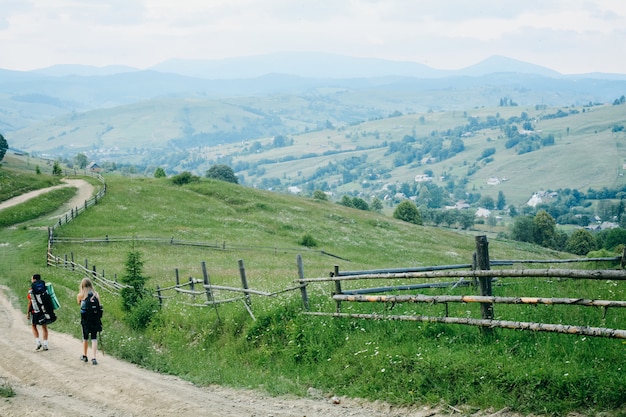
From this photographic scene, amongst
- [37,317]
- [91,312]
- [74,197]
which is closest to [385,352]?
[91,312]

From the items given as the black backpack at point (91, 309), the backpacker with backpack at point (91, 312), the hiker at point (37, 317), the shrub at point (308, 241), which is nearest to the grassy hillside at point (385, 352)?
the backpacker with backpack at point (91, 312)

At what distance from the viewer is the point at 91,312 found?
17.5 meters

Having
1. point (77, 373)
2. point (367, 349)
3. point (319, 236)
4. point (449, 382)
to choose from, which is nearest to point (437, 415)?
point (449, 382)

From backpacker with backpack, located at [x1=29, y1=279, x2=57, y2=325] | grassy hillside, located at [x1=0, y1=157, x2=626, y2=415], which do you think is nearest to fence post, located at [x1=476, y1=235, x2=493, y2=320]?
grassy hillside, located at [x1=0, y1=157, x2=626, y2=415]

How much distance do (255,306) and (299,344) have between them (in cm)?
364

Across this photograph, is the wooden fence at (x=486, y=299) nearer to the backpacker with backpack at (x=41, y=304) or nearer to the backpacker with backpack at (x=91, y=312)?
the backpacker with backpack at (x=91, y=312)

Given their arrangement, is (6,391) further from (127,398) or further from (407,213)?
(407,213)

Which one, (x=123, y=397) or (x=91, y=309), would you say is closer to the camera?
(x=123, y=397)

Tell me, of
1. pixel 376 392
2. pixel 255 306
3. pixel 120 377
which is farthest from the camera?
pixel 255 306

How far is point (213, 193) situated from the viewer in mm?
85375

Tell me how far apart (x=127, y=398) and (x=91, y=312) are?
487 centimetres

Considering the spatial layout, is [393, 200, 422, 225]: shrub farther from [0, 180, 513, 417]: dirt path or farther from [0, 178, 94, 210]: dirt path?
[0, 180, 513, 417]: dirt path

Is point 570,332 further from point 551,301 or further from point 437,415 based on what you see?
point 437,415

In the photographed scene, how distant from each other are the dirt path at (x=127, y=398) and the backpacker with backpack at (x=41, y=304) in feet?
5.34
